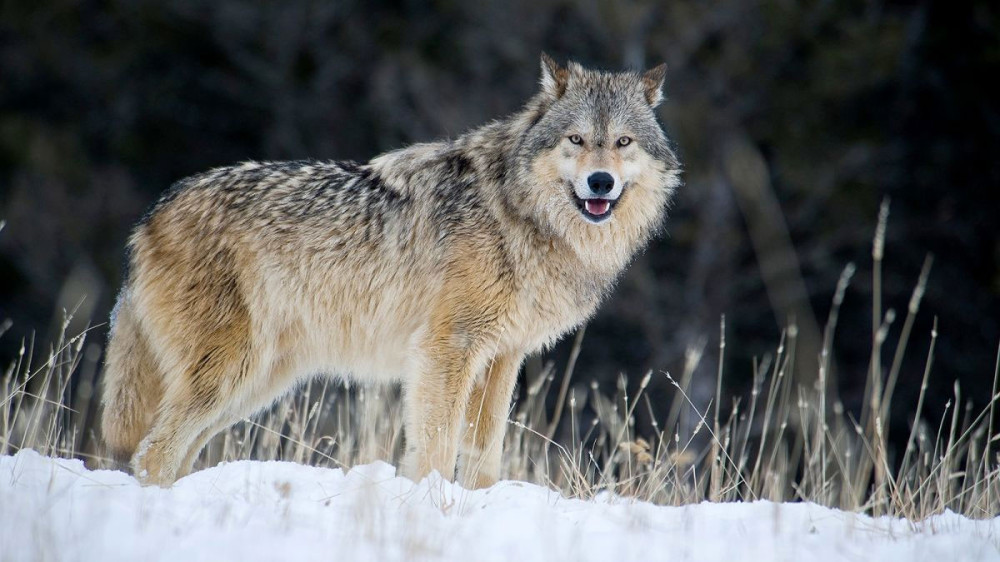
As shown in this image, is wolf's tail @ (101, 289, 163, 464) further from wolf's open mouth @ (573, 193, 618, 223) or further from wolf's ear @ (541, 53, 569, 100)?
wolf's ear @ (541, 53, 569, 100)

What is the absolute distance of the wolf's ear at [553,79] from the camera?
4.72 meters

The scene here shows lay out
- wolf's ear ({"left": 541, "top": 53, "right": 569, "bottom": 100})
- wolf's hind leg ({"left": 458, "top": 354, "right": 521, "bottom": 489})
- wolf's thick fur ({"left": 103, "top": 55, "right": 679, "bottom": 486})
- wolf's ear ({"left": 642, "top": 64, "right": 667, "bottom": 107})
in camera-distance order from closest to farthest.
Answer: wolf's thick fur ({"left": 103, "top": 55, "right": 679, "bottom": 486})
wolf's hind leg ({"left": 458, "top": 354, "right": 521, "bottom": 489})
wolf's ear ({"left": 541, "top": 53, "right": 569, "bottom": 100})
wolf's ear ({"left": 642, "top": 64, "right": 667, "bottom": 107})

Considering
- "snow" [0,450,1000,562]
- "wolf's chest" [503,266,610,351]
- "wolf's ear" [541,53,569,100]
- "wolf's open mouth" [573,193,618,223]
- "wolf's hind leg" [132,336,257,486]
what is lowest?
"snow" [0,450,1000,562]

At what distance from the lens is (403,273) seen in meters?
4.55

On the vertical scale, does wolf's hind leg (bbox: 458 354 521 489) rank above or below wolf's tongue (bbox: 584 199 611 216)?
below

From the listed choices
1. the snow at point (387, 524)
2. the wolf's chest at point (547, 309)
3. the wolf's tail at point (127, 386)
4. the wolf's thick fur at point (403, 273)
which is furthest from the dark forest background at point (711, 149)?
the snow at point (387, 524)

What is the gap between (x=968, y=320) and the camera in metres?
12.5

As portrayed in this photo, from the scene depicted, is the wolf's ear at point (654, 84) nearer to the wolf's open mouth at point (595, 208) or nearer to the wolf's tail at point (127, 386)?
the wolf's open mouth at point (595, 208)

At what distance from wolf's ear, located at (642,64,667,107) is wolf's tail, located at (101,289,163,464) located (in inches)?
100

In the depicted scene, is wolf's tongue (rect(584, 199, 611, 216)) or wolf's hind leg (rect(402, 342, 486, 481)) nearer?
wolf's hind leg (rect(402, 342, 486, 481))

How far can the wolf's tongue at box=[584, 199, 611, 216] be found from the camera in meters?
4.38

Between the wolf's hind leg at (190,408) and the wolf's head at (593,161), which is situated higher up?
the wolf's head at (593,161)

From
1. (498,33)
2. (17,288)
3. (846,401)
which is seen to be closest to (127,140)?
(17,288)

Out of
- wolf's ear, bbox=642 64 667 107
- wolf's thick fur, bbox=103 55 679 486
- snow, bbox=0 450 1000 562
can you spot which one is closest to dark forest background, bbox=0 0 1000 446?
wolf's ear, bbox=642 64 667 107
